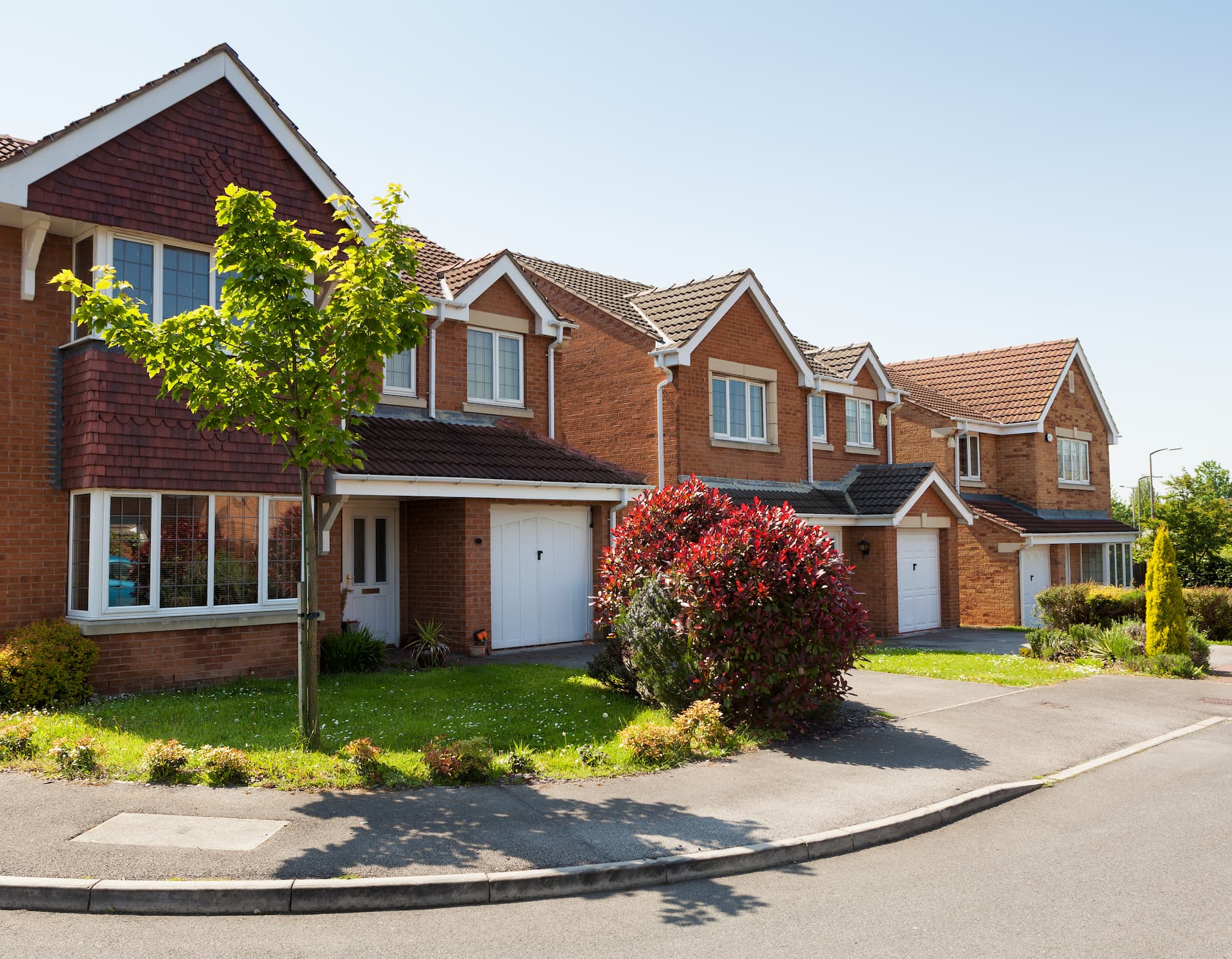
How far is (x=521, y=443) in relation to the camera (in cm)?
1700

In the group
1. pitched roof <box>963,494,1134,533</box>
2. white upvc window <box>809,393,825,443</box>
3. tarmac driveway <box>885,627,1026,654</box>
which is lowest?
tarmac driveway <box>885,627,1026,654</box>

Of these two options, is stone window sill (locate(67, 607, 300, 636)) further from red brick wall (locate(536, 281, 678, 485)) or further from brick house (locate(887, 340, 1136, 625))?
brick house (locate(887, 340, 1136, 625))

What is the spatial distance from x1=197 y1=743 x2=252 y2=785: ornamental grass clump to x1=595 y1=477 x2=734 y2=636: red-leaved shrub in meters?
5.01

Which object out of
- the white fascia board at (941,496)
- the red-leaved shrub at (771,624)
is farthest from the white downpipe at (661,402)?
the red-leaved shrub at (771,624)

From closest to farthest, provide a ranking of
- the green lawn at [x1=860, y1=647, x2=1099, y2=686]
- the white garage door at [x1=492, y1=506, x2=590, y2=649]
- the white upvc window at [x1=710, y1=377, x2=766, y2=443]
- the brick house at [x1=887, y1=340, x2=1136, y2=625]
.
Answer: the green lawn at [x1=860, y1=647, x2=1099, y2=686] → the white garage door at [x1=492, y1=506, x2=590, y2=649] → the white upvc window at [x1=710, y1=377, x2=766, y2=443] → the brick house at [x1=887, y1=340, x2=1136, y2=625]

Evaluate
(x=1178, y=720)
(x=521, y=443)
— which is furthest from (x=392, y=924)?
(x=521, y=443)

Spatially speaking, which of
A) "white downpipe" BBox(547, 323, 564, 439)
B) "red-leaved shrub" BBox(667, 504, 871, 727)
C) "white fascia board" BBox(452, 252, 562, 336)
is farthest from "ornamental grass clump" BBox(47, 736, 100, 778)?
"white downpipe" BBox(547, 323, 564, 439)

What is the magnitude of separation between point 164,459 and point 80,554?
155 centimetres

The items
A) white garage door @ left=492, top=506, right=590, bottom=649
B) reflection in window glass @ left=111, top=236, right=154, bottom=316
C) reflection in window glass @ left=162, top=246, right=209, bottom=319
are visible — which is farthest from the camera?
white garage door @ left=492, top=506, right=590, bottom=649

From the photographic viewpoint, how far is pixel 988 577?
26.3 m

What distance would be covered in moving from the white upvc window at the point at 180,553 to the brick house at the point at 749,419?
26.8 ft

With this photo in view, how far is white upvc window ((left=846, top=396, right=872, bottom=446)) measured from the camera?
24516 mm

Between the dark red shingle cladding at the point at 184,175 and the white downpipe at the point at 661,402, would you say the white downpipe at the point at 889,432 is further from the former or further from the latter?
the dark red shingle cladding at the point at 184,175

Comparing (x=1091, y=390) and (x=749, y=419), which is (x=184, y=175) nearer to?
(x=749, y=419)
